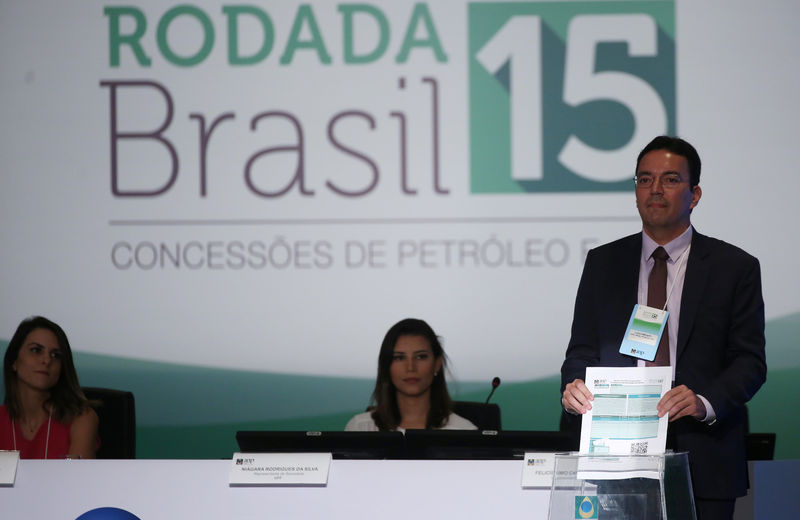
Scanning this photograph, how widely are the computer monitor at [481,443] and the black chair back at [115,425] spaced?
1.61 meters

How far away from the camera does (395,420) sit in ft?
13.8

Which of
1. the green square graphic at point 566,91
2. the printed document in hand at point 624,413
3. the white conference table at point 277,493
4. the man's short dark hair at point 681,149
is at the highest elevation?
the green square graphic at point 566,91

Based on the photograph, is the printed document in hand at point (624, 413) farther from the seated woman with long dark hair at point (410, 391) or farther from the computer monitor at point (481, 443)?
the seated woman with long dark hair at point (410, 391)

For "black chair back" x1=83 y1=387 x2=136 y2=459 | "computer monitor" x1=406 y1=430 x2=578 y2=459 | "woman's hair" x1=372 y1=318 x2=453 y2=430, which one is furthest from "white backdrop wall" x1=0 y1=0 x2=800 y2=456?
"computer monitor" x1=406 y1=430 x2=578 y2=459

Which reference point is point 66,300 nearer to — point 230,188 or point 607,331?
point 230,188

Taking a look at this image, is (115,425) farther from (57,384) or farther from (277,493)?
(277,493)

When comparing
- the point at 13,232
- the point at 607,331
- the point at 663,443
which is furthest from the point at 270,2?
the point at 663,443

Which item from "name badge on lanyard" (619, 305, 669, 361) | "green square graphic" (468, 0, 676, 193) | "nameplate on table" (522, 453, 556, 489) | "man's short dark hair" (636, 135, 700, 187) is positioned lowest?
"nameplate on table" (522, 453, 556, 489)

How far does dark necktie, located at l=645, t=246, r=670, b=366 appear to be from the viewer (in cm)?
270

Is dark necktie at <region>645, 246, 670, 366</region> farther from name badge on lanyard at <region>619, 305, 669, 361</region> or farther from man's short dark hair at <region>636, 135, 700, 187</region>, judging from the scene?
A: man's short dark hair at <region>636, 135, 700, 187</region>

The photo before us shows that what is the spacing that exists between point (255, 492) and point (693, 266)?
128 cm

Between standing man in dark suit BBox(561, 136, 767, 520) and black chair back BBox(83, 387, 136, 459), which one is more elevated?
standing man in dark suit BBox(561, 136, 767, 520)

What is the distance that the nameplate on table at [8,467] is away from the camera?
2750 mm

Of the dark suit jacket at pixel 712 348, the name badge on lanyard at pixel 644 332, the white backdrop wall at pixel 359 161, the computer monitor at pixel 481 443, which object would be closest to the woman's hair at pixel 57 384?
the white backdrop wall at pixel 359 161
